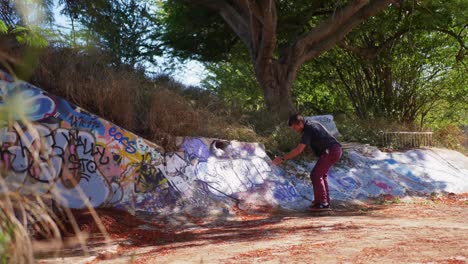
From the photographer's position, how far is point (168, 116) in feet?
34.6

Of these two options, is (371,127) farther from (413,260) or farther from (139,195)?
(413,260)

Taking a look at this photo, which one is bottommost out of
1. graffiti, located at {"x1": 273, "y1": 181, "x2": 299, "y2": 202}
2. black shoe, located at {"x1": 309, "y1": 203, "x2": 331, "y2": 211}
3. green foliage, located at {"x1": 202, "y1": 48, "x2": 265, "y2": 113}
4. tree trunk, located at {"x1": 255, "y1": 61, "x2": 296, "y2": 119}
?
black shoe, located at {"x1": 309, "y1": 203, "x2": 331, "y2": 211}

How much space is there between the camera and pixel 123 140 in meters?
9.51

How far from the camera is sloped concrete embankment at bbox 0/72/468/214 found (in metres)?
8.59

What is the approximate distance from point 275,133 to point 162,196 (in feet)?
15.2

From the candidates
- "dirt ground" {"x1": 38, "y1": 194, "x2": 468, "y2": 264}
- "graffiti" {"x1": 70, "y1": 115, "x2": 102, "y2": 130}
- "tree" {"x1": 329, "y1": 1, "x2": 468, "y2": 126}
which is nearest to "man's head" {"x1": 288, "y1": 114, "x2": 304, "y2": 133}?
"dirt ground" {"x1": 38, "y1": 194, "x2": 468, "y2": 264}

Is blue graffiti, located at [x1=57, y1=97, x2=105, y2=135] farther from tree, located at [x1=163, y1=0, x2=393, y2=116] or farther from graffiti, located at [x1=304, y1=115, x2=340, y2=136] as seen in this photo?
graffiti, located at [x1=304, y1=115, x2=340, y2=136]

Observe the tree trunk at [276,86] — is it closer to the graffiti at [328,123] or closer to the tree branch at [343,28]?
the tree branch at [343,28]

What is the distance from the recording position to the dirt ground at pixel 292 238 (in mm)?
5141

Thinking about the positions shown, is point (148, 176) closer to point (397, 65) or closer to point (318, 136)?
point (318, 136)

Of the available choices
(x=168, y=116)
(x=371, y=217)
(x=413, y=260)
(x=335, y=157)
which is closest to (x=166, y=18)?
(x=168, y=116)

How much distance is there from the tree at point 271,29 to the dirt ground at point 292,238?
268 inches

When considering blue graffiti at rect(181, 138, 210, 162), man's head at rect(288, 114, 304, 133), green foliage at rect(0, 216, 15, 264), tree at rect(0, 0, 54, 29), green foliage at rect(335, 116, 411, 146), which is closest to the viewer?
green foliage at rect(0, 216, 15, 264)

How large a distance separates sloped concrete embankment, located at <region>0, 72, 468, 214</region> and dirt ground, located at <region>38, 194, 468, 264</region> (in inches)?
24.2
